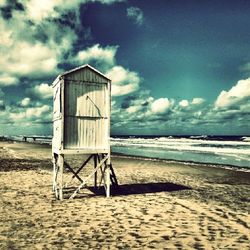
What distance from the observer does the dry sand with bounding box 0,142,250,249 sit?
26.1ft

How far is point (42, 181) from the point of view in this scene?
680 inches

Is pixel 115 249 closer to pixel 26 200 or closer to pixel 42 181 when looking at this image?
pixel 26 200

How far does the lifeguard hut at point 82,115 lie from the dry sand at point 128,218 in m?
1.53

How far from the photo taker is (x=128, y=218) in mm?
10047

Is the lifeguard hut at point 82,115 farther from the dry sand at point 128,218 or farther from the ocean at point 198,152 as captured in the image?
the ocean at point 198,152

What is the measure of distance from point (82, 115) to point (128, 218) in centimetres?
479

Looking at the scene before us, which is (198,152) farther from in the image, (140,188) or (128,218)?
(128,218)

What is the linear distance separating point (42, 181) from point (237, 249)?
12114mm

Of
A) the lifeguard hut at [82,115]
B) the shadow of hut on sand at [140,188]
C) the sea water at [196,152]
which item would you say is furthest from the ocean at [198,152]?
the lifeguard hut at [82,115]

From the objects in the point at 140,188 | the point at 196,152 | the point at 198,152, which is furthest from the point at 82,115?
the point at 198,152

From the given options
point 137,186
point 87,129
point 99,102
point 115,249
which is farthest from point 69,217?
point 137,186

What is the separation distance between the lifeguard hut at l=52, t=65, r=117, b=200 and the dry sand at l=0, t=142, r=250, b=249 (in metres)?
1.53

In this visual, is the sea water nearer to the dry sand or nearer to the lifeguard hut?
the dry sand

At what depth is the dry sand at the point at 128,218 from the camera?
26.1ft
